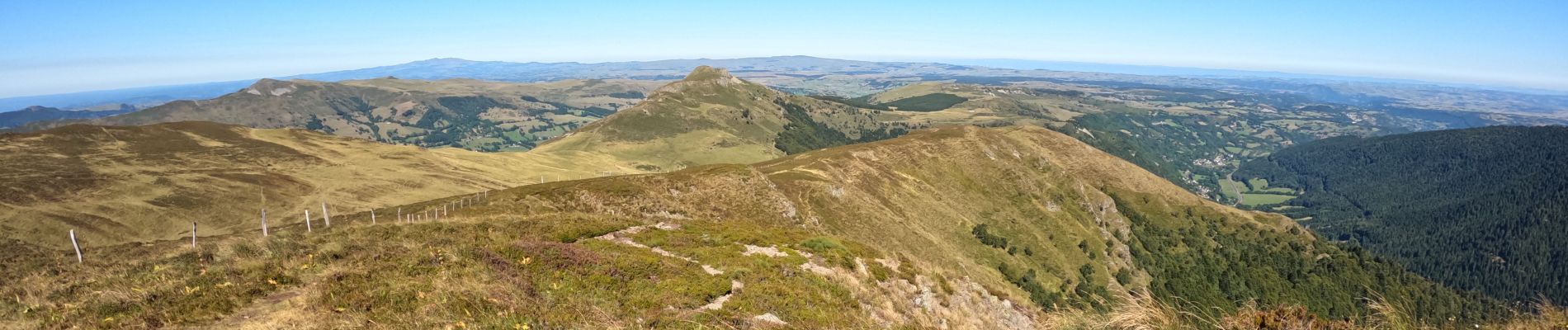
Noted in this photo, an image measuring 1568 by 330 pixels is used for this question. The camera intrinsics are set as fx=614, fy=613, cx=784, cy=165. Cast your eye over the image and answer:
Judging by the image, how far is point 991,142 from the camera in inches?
5374

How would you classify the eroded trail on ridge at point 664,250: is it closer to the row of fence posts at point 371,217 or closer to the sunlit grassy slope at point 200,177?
the row of fence posts at point 371,217

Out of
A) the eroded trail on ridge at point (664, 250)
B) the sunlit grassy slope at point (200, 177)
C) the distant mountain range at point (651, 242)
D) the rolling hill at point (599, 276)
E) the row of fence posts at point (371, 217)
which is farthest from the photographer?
the sunlit grassy slope at point (200, 177)

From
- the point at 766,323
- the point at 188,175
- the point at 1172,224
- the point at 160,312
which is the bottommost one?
the point at 1172,224

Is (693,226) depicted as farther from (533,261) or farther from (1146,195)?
→ (1146,195)

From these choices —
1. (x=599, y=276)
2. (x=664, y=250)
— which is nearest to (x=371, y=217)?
(x=664, y=250)

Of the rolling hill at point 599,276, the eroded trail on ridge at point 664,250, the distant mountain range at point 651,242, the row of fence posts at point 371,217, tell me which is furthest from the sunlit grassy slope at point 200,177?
the eroded trail on ridge at point 664,250

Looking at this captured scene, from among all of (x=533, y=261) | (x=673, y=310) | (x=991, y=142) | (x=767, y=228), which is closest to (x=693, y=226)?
(x=767, y=228)

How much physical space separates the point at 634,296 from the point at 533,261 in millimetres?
4097

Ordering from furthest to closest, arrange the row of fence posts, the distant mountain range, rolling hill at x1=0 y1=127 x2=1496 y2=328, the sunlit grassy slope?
the sunlit grassy slope, the row of fence posts, the distant mountain range, rolling hill at x1=0 y1=127 x2=1496 y2=328

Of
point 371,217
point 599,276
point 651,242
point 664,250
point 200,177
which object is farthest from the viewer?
point 200,177

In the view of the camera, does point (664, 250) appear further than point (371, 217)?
No

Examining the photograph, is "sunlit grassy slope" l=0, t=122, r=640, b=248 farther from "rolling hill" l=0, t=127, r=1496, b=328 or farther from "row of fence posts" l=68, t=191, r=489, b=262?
"rolling hill" l=0, t=127, r=1496, b=328

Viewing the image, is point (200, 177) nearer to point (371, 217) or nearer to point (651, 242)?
point (371, 217)

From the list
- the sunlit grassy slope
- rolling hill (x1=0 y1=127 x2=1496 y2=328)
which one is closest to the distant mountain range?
rolling hill (x1=0 y1=127 x2=1496 y2=328)
